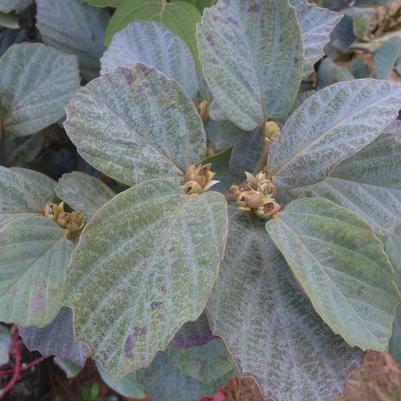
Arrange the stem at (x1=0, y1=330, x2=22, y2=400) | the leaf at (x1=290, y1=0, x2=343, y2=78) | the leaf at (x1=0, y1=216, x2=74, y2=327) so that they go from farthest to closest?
the stem at (x1=0, y1=330, x2=22, y2=400) < the leaf at (x1=290, y1=0, x2=343, y2=78) < the leaf at (x1=0, y1=216, x2=74, y2=327)

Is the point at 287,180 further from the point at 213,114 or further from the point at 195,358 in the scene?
the point at 195,358

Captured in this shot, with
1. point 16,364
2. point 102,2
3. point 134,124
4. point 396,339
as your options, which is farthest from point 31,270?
point 16,364

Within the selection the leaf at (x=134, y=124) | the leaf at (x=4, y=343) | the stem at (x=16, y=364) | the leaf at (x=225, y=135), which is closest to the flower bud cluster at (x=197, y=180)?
the leaf at (x=134, y=124)

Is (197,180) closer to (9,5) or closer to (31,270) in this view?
(31,270)

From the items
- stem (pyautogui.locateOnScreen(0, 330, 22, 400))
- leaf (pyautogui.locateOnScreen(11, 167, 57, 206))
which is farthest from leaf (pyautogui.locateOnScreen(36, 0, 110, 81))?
stem (pyautogui.locateOnScreen(0, 330, 22, 400))

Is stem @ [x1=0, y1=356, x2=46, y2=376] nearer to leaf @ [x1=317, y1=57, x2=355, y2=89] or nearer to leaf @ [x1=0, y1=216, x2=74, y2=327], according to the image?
leaf @ [x1=0, y1=216, x2=74, y2=327]

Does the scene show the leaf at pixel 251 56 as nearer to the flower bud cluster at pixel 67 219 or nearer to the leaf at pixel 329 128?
the leaf at pixel 329 128
